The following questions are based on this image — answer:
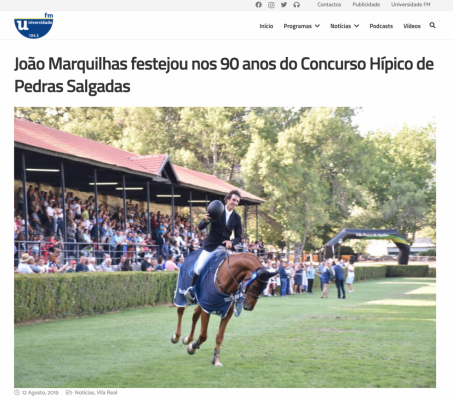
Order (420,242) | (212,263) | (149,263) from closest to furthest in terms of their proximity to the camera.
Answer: (212,263) < (149,263) < (420,242)

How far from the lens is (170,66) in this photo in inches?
369

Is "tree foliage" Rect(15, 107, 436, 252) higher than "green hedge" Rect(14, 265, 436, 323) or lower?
higher

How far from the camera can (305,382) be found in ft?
25.1

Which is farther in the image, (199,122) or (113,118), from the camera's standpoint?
(113,118)

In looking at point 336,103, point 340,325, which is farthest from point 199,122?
point 336,103

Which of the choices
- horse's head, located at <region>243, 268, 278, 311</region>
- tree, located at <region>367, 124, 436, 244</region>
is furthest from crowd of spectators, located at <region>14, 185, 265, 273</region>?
tree, located at <region>367, 124, 436, 244</region>

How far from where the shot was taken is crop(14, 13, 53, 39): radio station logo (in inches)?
336

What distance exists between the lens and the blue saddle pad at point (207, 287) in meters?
8.85

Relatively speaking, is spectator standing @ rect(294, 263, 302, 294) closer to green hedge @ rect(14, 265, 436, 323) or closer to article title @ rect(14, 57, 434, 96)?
green hedge @ rect(14, 265, 436, 323)

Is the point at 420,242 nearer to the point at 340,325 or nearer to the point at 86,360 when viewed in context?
the point at 340,325

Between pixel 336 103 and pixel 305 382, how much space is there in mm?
4842

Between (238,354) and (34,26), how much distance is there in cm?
594

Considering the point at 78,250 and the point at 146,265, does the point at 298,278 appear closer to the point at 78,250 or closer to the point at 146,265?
the point at 146,265

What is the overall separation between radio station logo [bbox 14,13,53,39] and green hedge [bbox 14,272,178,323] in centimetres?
690
